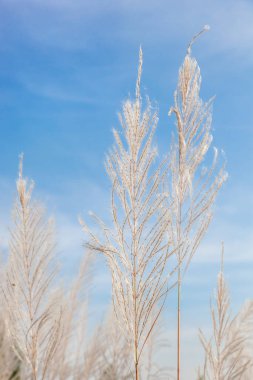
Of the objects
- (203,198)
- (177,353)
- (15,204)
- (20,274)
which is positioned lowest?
(177,353)

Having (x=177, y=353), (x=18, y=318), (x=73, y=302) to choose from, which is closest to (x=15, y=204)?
(x=18, y=318)

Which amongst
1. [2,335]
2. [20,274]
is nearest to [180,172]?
[20,274]

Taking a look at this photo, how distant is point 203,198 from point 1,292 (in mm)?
1615

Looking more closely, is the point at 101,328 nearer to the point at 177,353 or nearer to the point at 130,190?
the point at 177,353

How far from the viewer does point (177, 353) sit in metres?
2.75

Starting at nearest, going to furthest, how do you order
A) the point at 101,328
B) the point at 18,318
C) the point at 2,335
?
the point at 18,318, the point at 2,335, the point at 101,328

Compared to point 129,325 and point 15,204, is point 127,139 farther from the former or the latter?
point 15,204

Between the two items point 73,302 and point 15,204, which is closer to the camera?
point 15,204

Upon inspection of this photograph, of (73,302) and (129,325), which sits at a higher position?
(73,302)

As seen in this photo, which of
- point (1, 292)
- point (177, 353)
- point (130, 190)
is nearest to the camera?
point (130, 190)

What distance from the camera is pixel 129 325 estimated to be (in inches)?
94.5

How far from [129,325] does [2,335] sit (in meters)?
2.53

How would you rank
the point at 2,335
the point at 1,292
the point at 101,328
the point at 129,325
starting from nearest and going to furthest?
the point at 129,325 < the point at 1,292 < the point at 2,335 < the point at 101,328

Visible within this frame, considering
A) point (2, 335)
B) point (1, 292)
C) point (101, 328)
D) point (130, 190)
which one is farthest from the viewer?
point (101, 328)
